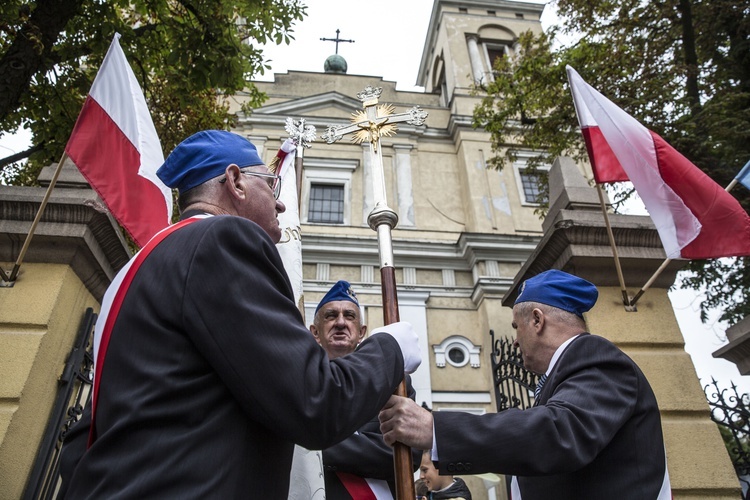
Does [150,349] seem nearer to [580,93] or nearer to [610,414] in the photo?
[610,414]

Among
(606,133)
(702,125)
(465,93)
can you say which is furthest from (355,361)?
(465,93)

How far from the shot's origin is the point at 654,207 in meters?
4.68

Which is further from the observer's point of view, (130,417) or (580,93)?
(580,93)

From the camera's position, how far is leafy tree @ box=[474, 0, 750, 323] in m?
8.90

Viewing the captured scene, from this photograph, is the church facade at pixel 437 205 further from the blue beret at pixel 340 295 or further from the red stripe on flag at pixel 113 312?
the red stripe on flag at pixel 113 312

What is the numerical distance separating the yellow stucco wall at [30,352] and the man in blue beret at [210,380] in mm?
2645

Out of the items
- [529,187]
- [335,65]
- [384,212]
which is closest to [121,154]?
[384,212]

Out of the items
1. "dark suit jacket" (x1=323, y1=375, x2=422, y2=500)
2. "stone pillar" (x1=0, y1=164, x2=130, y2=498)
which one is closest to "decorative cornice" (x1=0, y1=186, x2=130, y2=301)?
"stone pillar" (x1=0, y1=164, x2=130, y2=498)

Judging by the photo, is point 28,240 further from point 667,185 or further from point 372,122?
point 667,185

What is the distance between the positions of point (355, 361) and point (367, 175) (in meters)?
14.6

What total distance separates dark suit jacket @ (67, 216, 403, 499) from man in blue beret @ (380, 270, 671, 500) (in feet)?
1.84

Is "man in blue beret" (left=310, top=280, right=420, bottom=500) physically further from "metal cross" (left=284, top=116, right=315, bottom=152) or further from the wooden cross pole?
"metal cross" (left=284, top=116, right=315, bottom=152)

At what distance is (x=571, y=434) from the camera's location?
194 centimetres

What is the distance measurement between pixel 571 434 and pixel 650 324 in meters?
3.23
